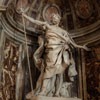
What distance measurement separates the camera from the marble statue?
450cm

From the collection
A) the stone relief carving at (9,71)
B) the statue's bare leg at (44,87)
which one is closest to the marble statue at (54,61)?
the statue's bare leg at (44,87)

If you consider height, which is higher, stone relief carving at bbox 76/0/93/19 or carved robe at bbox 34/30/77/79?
stone relief carving at bbox 76/0/93/19

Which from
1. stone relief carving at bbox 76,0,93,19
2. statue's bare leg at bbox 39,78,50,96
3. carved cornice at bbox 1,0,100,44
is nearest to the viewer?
statue's bare leg at bbox 39,78,50,96

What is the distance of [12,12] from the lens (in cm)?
490

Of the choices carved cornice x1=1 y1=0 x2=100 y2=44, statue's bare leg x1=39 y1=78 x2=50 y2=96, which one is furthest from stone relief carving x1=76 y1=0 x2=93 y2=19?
statue's bare leg x1=39 y1=78 x2=50 y2=96

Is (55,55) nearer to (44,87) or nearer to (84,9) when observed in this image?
(44,87)

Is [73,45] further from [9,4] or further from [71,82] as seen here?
[9,4]

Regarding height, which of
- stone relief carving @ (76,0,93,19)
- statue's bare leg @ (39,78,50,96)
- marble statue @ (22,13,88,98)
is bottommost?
statue's bare leg @ (39,78,50,96)

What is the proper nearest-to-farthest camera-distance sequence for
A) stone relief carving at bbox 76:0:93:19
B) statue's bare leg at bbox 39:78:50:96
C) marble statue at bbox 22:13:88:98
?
statue's bare leg at bbox 39:78:50:96 < marble statue at bbox 22:13:88:98 < stone relief carving at bbox 76:0:93:19

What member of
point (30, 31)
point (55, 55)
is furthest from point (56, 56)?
point (30, 31)

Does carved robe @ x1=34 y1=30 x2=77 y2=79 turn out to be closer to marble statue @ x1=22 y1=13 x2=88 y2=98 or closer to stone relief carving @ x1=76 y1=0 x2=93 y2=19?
marble statue @ x1=22 y1=13 x2=88 y2=98

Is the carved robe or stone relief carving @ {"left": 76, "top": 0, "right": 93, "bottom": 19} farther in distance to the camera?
stone relief carving @ {"left": 76, "top": 0, "right": 93, "bottom": 19}

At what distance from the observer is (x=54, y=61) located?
14.9 feet

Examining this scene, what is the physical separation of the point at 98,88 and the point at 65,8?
67.3 inches
